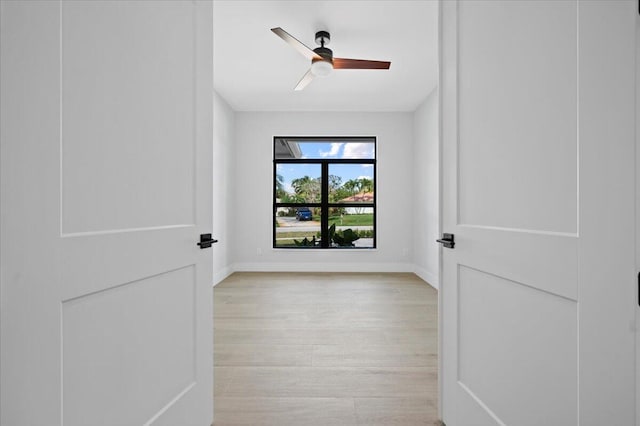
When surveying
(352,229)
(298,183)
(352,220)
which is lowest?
(352,229)

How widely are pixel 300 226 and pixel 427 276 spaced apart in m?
2.20

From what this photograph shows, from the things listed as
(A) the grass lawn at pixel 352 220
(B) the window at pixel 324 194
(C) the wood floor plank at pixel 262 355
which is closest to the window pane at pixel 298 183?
(B) the window at pixel 324 194

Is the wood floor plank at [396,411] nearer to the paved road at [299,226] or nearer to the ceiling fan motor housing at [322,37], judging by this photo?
the ceiling fan motor housing at [322,37]

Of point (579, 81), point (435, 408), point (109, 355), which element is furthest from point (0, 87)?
point (435, 408)

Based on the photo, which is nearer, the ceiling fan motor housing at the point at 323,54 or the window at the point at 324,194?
the ceiling fan motor housing at the point at 323,54

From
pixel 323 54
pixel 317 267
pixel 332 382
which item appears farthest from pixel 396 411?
pixel 317 267

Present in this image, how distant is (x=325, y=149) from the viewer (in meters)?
5.62

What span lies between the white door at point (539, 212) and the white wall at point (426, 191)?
299cm

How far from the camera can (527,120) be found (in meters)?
1.04

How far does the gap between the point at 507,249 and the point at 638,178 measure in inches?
17.9

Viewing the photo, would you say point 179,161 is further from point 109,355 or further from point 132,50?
point 109,355

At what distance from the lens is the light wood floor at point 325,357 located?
5.40 ft

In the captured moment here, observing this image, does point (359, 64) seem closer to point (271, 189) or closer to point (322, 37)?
point (322, 37)

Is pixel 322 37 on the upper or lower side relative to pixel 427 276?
upper
